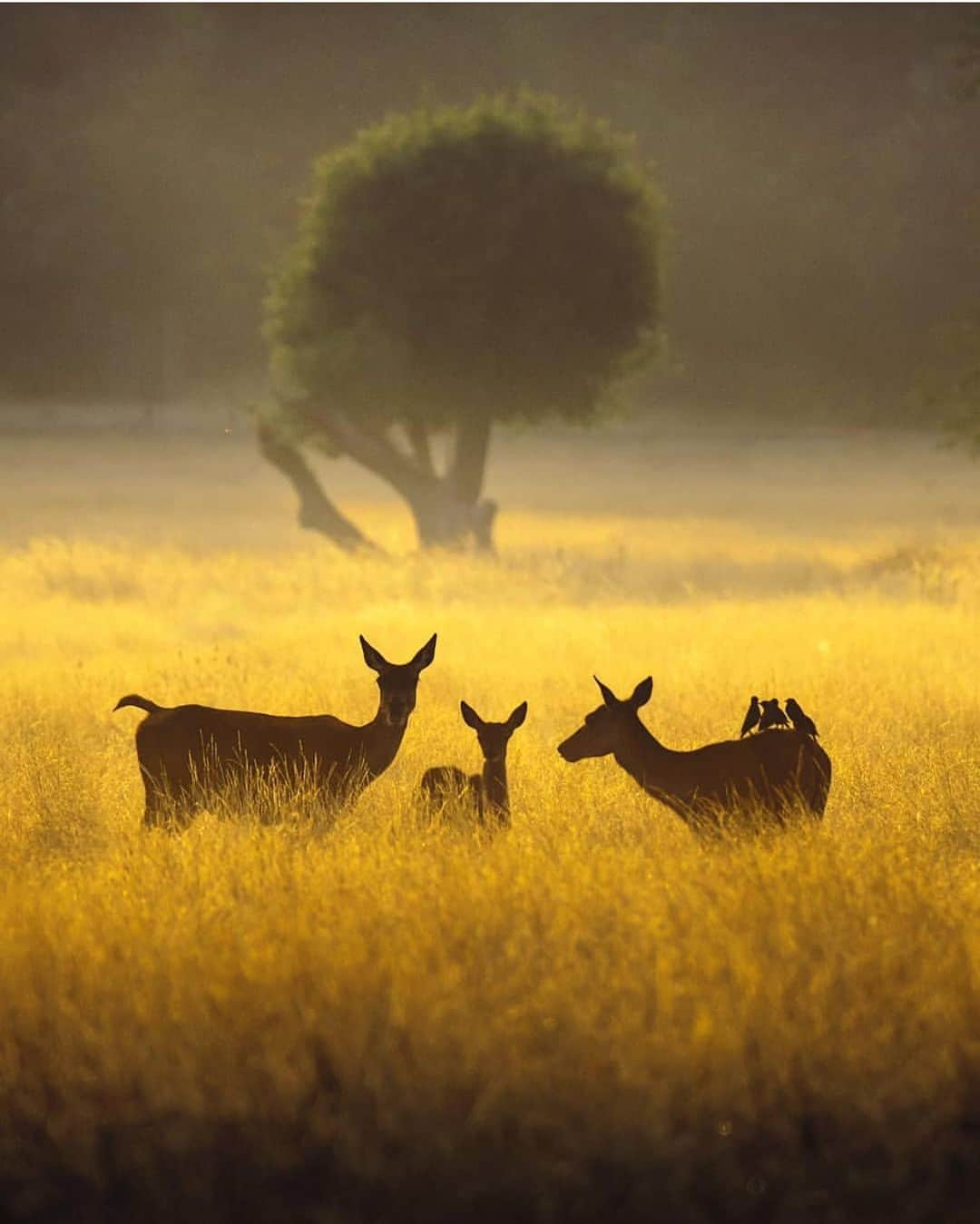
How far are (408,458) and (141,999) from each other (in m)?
28.4

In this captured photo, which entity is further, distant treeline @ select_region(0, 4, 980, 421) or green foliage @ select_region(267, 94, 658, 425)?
distant treeline @ select_region(0, 4, 980, 421)

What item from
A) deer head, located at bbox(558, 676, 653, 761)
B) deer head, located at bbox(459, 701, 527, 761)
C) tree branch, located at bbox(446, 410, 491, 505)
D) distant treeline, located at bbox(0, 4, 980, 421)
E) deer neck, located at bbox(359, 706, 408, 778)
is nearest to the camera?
deer head, located at bbox(558, 676, 653, 761)

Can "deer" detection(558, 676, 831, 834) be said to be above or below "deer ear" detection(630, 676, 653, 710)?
below

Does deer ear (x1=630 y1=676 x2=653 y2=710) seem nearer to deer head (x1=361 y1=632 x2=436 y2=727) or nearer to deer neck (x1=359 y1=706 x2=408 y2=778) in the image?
deer head (x1=361 y1=632 x2=436 y2=727)

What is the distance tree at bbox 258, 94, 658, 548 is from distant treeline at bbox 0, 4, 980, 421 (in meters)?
30.0

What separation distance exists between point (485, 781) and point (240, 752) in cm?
112

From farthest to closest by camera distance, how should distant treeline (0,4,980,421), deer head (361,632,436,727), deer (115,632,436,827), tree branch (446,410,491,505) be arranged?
distant treeline (0,4,980,421) < tree branch (446,410,491,505) < deer (115,632,436,827) < deer head (361,632,436,727)

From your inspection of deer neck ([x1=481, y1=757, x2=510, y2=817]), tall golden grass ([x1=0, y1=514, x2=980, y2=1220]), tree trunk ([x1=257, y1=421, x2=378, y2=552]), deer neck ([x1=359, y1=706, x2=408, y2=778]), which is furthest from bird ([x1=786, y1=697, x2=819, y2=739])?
tree trunk ([x1=257, y1=421, x2=378, y2=552])

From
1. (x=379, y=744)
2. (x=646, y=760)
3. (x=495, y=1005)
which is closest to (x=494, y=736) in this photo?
(x=379, y=744)

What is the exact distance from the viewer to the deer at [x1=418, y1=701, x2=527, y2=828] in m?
7.41

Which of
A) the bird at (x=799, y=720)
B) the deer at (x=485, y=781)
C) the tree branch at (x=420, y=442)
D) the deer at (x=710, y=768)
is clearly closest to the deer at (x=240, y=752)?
the deer at (x=485, y=781)

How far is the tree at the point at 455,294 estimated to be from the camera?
106 feet

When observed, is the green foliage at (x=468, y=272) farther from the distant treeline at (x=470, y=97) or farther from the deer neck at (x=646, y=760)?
the distant treeline at (x=470, y=97)

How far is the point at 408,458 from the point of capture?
110 ft
